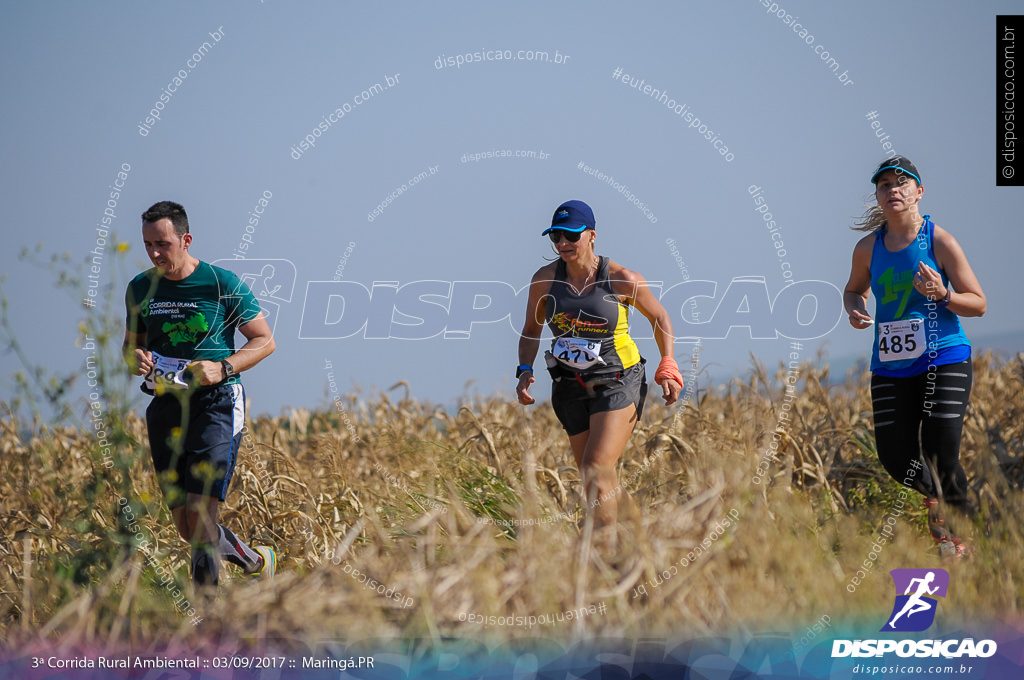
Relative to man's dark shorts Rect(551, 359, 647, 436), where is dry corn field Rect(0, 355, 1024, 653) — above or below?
below

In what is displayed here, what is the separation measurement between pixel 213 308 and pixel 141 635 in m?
2.17

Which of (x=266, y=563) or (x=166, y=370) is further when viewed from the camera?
(x=266, y=563)

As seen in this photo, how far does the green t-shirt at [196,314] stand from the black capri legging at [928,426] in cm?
366

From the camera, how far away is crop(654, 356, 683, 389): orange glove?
17.1ft

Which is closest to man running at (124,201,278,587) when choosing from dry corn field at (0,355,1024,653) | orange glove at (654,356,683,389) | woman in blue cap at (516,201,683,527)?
dry corn field at (0,355,1024,653)

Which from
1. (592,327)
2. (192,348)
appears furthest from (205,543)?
(592,327)

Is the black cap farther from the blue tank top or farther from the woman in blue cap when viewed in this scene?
the woman in blue cap

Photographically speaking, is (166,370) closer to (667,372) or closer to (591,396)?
(591,396)

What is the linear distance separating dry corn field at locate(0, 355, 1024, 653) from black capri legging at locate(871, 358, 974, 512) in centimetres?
24

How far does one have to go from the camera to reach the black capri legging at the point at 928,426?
4766 mm

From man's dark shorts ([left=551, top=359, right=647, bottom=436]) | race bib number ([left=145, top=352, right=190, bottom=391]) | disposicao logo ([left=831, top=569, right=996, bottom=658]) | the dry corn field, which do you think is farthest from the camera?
man's dark shorts ([left=551, top=359, right=647, bottom=436])

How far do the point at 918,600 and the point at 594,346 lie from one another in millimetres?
2116

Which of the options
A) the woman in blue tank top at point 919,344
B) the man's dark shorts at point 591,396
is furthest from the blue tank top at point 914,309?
the man's dark shorts at point 591,396

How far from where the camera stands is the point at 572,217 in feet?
17.1
